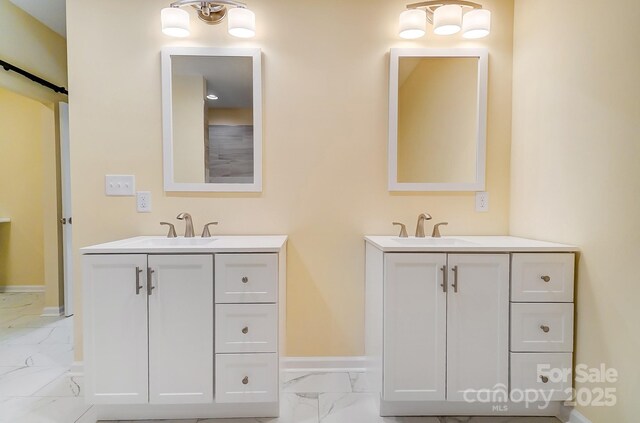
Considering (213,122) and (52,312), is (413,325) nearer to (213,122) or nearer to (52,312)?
(213,122)

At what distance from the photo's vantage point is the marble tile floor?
5.01 ft

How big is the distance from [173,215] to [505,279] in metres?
1.77

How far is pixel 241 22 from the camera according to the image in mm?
1767

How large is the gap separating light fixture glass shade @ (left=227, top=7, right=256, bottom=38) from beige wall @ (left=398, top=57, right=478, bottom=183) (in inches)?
34.2

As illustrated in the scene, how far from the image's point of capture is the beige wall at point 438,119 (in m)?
1.90

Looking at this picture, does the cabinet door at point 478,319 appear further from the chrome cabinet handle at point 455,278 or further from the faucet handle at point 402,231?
the faucet handle at point 402,231

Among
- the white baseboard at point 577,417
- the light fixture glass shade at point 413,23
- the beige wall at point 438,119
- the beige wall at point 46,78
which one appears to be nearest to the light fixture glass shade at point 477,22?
the beige wall at point 438,119

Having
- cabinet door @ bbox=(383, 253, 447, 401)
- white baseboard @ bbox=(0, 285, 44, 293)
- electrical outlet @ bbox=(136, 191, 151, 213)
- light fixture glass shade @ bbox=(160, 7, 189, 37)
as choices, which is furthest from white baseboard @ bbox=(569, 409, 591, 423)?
white baseboard @ bbox=(0, 285, 44, 293)

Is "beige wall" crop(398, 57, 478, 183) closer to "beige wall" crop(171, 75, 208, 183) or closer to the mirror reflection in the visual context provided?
the mirror reflection

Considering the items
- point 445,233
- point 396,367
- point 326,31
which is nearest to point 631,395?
point 396,367

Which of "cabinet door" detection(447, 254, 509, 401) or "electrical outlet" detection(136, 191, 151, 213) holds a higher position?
"electrical outlet" detection(136, 191, 151, 213)

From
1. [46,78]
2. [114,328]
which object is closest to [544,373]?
[114,328]

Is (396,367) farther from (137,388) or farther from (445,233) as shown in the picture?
(137,388)

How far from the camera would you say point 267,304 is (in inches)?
56.6
